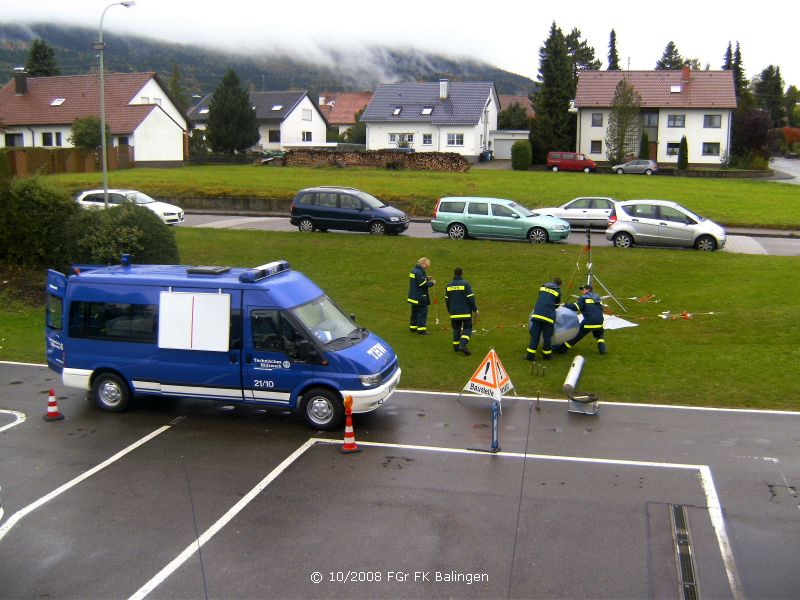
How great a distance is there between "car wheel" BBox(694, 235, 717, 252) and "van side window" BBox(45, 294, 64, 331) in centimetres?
1925

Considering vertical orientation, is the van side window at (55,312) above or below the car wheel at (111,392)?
above

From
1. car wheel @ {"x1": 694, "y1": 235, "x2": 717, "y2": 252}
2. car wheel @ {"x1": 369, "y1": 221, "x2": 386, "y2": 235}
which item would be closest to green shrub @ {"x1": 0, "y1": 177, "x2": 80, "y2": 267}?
car wheel @ {"x1": 369, "y1": 221, "x2": 386, "y2": 235}

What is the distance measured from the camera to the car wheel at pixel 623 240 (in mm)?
25812

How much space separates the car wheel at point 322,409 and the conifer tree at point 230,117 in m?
55.3

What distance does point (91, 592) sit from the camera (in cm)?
685

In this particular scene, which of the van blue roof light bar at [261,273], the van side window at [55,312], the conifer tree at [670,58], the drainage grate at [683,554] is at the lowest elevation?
the drainage grate at [683,554]

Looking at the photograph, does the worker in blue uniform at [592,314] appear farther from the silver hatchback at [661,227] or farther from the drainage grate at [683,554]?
the silver hatchback at [661,227]

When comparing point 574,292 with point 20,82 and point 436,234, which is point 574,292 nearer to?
point 436,234

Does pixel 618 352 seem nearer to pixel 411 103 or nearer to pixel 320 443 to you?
pixel 320 443

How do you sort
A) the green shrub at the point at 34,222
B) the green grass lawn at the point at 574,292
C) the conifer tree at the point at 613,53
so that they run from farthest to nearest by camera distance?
the conifer tree at the point at 613,53 < the green shrub at the point at 34,222 < the green grass lawn at the point at 574,292

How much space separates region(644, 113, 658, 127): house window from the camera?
64562mm

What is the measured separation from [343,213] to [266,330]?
1743 cm

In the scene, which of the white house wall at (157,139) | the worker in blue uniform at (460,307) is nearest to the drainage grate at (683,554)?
the worker in blue uniform at (460,307)

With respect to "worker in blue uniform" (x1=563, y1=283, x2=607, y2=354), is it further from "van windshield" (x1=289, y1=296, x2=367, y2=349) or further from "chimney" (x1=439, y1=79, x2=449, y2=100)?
"chimney" (x1=439, y1=79, x2=449, y2=100)
